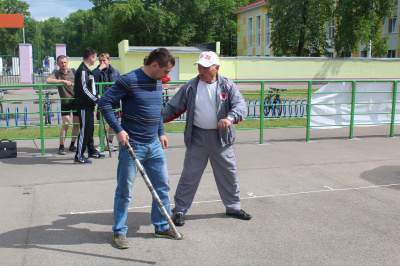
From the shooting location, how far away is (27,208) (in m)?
5.13

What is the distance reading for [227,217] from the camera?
4906 mm

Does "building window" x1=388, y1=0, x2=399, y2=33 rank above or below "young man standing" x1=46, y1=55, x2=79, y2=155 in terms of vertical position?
above

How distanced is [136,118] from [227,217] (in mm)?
1715

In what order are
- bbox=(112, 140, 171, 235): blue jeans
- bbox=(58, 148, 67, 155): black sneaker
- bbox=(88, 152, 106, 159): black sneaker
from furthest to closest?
bbox=(58, 148, 67, 155): black sneaker < bbox=(88, 152, 106, 159): black sneaker < bbox=(112, 140, 171, 235): blue jeans

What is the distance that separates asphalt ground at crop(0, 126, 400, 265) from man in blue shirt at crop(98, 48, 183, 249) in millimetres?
482

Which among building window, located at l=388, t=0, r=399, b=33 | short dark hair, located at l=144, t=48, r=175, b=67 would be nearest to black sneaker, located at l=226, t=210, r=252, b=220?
short dark hair, located at l=144, t=48, r=175, b=67

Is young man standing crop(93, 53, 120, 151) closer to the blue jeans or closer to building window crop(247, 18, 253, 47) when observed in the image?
the blue jeans

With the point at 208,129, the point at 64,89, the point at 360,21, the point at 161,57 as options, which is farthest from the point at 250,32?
the point at 161,57

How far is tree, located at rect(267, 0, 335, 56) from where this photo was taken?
3531 centimetres

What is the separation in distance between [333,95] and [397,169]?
3356 mm

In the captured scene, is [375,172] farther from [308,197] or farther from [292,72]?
[292,72]

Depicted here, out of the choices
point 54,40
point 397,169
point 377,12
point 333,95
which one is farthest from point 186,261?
point 54,40

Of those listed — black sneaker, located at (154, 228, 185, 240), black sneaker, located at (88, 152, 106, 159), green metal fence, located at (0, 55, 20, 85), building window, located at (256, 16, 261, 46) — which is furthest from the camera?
building window, located at (256, 16, 261, 46)

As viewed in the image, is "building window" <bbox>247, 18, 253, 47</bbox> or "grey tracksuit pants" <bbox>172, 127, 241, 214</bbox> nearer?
"grey tracksuit pants" <bbox>172, 127, 241, 214</bbox>
